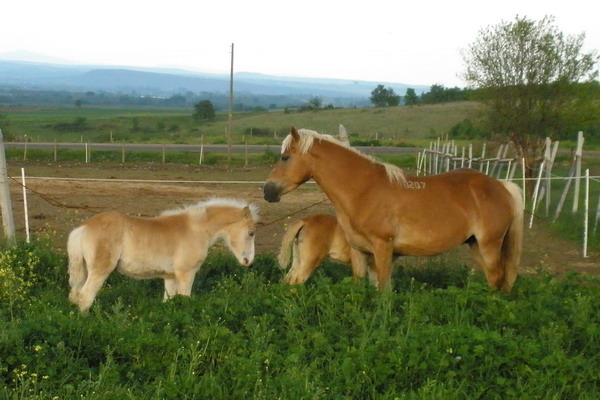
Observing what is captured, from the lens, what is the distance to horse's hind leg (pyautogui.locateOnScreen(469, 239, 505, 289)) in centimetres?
885

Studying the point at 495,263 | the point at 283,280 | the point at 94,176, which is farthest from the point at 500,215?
the point at 94,176

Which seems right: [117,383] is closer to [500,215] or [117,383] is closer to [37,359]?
[37,359]

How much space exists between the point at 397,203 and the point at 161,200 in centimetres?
1390

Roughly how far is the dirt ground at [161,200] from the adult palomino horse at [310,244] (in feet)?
6.09

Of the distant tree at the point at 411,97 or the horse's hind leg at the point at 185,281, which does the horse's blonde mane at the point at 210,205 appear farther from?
the distant tree at the point at 411,97

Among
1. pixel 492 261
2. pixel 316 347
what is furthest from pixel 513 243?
pixel 316 347

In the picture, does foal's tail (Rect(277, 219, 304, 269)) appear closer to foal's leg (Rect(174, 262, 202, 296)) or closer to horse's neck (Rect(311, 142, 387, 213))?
horse's neck (Rect(311, 142, 387, 213))

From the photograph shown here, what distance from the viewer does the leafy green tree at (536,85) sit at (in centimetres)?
2739

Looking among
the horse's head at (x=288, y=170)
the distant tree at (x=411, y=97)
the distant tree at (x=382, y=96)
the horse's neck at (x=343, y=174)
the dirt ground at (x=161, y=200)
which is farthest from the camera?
the distant tree at (x=382, y=96)

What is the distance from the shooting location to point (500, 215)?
8.80m

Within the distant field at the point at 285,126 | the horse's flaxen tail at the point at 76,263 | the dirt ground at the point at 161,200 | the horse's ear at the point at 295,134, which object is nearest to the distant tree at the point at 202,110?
the distant field at the point at 285,126

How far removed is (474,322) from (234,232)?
296 centimetres

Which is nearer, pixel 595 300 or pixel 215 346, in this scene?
pixel 215 346

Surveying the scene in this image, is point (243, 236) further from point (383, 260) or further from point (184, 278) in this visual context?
point (383, 260)
